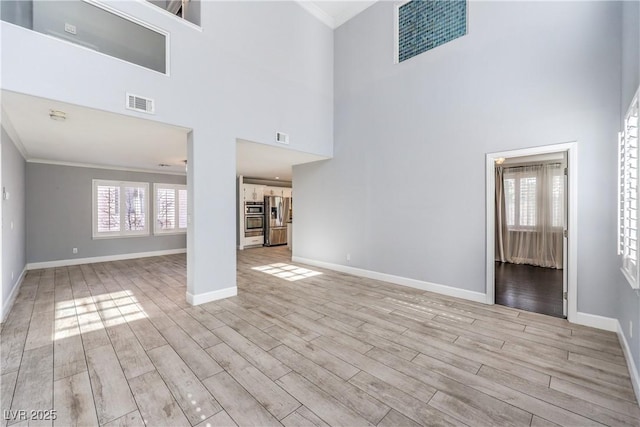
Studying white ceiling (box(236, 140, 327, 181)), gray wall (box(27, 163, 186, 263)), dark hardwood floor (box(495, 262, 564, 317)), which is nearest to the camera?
dark hardwood floor (box(495, 262, 564, 317))

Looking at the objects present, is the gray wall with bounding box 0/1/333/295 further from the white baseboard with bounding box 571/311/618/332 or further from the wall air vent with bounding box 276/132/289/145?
the white baseboard with bounding box 571/311/618/332

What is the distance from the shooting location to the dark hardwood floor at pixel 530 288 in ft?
11.9

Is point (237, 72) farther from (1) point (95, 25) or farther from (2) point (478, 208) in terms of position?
(2) point (478, 208)

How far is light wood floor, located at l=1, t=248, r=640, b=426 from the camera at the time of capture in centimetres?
173

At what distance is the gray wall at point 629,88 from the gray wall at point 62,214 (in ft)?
29.5

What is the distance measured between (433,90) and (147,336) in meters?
5.03

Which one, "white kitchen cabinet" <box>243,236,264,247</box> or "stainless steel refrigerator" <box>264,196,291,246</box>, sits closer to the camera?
"white kitchen cabinet" <box>243,236,264,247</box>

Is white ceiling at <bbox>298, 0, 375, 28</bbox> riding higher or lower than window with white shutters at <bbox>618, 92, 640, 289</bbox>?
higher

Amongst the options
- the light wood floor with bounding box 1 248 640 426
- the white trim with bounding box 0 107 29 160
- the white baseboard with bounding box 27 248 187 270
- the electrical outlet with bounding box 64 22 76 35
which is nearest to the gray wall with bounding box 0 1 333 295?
the electrical outlet with bounding box 64 22 76 35

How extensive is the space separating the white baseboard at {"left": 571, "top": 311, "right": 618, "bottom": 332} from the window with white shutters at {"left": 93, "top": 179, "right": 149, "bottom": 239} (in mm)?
8844

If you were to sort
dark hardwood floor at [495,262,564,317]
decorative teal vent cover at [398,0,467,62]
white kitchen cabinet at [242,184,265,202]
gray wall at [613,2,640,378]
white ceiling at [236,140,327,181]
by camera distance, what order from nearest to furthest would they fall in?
gray wall at [613,2,640,378] < dark hardwood floor at [495,262,564,317] < decorative teal vent cover at [398,0,467,62] < white ceiling at [236,140,327,181] < white kitchen cabinet at [242,184,265,202]

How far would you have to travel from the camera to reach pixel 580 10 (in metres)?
3.02

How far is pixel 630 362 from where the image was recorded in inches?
84.5

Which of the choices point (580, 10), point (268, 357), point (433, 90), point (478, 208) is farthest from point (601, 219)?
point (268, 357)
